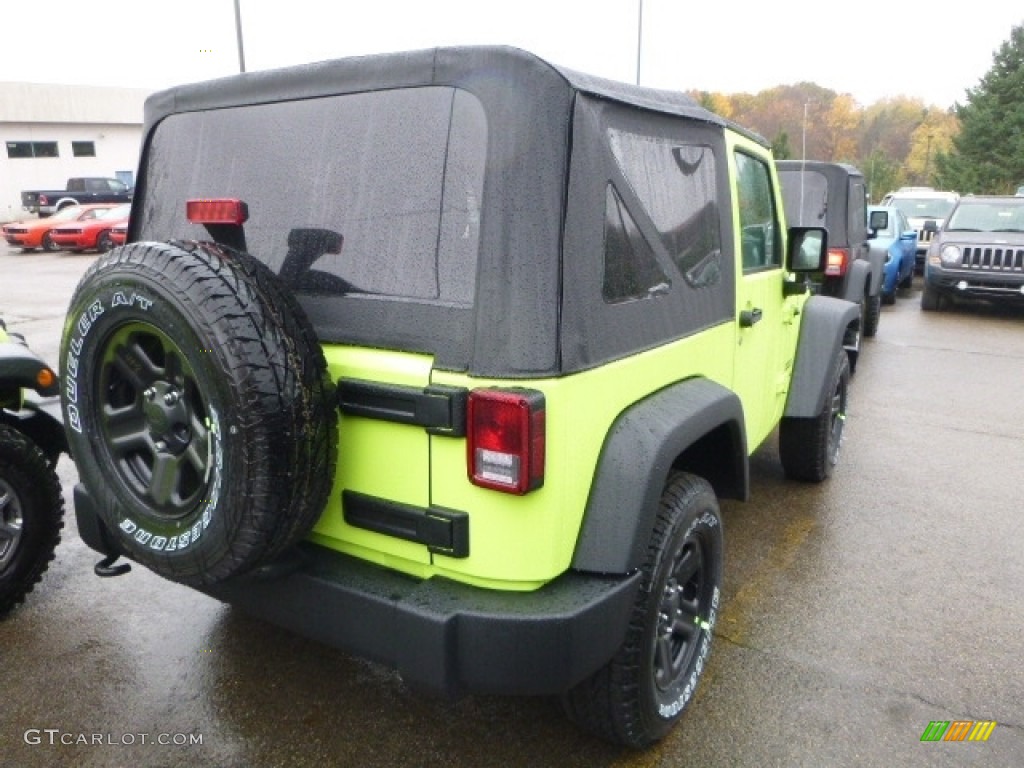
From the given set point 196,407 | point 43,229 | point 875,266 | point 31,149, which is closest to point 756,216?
point 196,407

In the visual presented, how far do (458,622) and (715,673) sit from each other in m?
1.41

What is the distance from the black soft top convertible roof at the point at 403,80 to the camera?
6.62ft

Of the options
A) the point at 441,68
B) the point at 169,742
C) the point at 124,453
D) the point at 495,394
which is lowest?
the point at 169,742

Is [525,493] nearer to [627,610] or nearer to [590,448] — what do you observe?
[590,448]

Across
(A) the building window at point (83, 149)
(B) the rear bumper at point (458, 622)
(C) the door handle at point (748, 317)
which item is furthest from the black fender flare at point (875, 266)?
(A) the building window at point (83, 149)

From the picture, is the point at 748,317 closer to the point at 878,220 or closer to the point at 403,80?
the point at 403,80

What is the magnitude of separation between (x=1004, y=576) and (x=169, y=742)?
3591 millimetres

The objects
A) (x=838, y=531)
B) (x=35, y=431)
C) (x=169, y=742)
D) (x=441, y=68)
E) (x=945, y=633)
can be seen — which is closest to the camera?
(x=441, y=68)

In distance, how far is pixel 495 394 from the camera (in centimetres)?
195

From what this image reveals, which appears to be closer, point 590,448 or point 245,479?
point 245,479

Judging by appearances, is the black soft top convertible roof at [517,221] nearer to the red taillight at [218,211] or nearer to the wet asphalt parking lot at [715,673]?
the red taillight at [218,211]

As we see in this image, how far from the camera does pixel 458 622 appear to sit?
6.63 feet

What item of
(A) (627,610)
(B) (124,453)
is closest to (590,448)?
(A) (627,610)

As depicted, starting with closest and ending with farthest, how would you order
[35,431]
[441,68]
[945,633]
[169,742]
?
1. [441,68]
2. [169,742]
3. [945,633]
4. [35,431]
